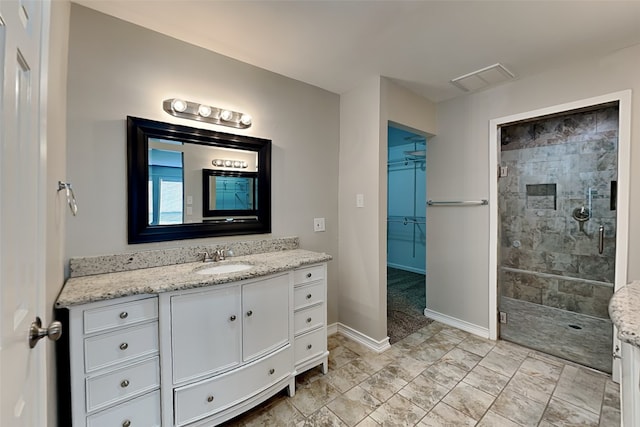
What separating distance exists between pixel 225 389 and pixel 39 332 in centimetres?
108

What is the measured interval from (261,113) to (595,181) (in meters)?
3.46

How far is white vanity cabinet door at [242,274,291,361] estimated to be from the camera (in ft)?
5.44

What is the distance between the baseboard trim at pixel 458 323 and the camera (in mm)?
2733

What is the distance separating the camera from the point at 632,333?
774mm

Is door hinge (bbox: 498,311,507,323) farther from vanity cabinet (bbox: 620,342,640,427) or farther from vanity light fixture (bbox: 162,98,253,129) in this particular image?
vanity light fixture (bbox: 162,98,253,129)

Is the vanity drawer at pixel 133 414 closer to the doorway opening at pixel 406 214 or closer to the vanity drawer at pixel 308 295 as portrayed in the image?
the vanity drawer at pixel 308 295

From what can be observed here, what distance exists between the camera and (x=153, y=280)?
147cm

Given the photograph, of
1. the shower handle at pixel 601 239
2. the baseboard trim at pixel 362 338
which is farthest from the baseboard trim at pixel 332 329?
the shower handle at pixel 601 239

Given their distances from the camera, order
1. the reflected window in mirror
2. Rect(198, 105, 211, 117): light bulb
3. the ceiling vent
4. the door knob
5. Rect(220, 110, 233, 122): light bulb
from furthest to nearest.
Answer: the ceiling vent
Rect(220, 110, 233, 122): light bulb
Rect(198, 105, 211, 117): light bulb
the reflected window in mirror
the door knob

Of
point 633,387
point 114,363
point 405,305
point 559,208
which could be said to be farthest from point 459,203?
point 114,363

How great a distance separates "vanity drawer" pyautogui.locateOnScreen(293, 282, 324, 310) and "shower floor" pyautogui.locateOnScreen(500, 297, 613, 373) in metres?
1.89

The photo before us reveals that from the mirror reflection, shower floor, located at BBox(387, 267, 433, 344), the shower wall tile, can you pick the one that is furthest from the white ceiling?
shower floor, located at BBox(387, 267, 433, 344)

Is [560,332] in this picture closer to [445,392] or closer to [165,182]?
[445,392]

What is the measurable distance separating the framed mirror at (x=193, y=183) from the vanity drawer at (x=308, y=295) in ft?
2.04
